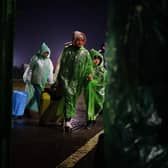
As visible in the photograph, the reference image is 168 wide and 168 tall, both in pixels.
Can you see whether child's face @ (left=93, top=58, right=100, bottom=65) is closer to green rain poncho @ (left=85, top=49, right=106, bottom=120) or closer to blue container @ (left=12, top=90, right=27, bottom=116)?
green rain poncho @ (left=85, top=49, right=106, bottom=120)

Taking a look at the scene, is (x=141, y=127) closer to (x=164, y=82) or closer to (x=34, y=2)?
(x=164, y=82)

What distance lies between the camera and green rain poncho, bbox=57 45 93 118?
6641mm

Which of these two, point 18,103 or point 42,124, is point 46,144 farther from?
point 18,103

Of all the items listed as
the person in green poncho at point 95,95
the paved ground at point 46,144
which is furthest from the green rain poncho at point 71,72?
the person in green poncho at point 95,95

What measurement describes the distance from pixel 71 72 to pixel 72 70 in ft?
0.13

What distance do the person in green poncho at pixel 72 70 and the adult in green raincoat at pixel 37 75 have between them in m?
1.84

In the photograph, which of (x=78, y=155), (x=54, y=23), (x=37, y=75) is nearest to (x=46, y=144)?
(x=78, y=155)

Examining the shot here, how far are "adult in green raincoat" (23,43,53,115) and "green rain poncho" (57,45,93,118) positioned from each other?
185 cm

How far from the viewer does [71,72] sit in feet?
21.8

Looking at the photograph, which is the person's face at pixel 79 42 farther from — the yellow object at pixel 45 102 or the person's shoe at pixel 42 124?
the person's shoe at pixel 42 124

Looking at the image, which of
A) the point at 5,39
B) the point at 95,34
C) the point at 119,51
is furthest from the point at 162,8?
the point at 95,34

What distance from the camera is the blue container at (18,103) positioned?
822 cm

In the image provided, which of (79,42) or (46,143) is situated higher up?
(79,42)

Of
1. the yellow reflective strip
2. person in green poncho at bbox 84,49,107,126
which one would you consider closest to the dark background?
person in green poncho at bbox 84,49,107,126
